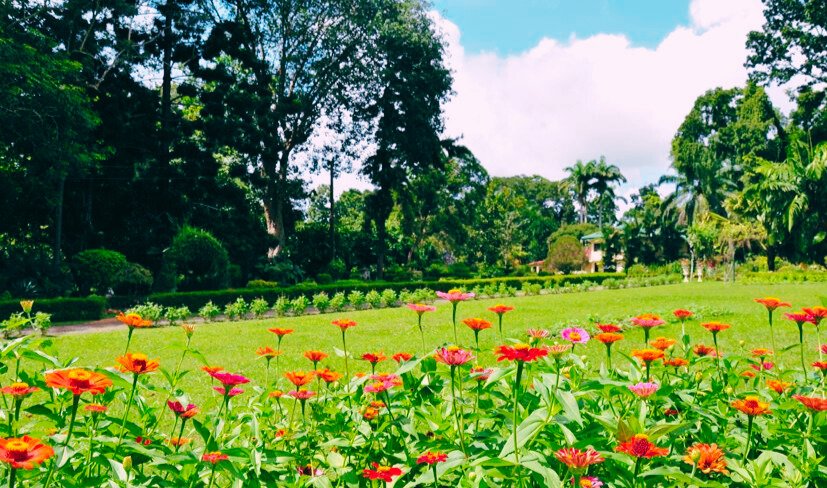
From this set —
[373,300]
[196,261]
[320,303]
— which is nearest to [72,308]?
[196,261]

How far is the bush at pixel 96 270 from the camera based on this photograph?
47.8 ft

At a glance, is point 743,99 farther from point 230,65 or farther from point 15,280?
point 15,280

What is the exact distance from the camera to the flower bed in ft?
3.51

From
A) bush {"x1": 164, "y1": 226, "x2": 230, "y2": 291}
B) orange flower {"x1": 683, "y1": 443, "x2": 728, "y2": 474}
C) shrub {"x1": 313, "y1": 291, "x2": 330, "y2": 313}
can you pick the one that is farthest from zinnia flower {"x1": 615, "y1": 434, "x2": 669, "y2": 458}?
bush {"x1": 164, "y1": 226, "x2": 230, "y2": 291}

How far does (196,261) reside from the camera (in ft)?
51.7

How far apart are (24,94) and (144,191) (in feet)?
20.3

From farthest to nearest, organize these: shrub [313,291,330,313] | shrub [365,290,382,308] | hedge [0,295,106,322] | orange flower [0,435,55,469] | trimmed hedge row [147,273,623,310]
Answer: shrub [365,290,382,308] → shrub [313,291,330,313] → trimmed hedge row [147,273,623,310] → hedge [0,295,106,322] → orange flower [0,435,55,469]

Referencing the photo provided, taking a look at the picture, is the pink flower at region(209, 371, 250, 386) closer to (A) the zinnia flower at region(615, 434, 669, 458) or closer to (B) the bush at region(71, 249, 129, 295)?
(A) the zinnia flower at region(615, 434, 669, 458)

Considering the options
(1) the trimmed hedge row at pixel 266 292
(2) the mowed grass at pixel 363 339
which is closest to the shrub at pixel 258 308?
(1) the trimmed hedge row at pixel 266 292

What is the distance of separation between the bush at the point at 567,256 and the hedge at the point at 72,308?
2794cm

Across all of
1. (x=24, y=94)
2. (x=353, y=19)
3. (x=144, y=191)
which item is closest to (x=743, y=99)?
(x=353, y=19)

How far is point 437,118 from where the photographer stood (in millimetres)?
24219

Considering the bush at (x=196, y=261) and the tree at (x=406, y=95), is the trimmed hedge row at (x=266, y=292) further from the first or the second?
the tree at (x=406, y=95)

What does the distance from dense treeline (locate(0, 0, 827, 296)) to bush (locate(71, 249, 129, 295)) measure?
0.16 ft
